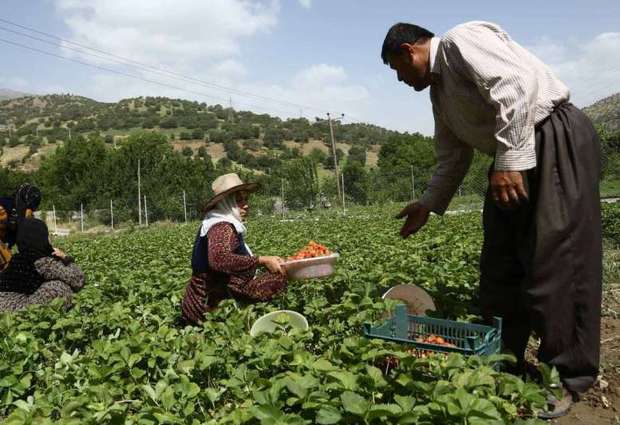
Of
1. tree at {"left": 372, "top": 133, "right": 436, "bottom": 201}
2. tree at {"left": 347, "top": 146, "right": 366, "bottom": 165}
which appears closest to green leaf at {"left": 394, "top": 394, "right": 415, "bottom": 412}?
tree at {"left": 372, "top": 133, "right": 436, "bottom": 201}

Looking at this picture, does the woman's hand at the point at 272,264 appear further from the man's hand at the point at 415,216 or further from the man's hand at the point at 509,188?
the man's hand at the point at 509,188

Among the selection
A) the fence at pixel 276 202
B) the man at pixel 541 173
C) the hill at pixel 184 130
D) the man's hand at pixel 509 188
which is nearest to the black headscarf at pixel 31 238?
the man at pixel 541 173

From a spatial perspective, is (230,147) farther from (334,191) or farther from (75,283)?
(75,283)

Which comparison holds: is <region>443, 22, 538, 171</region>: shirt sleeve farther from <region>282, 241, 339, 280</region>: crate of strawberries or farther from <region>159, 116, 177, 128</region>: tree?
<region>159, 116, 177, 128</region>: tree

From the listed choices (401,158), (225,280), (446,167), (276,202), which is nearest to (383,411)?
(446,167)

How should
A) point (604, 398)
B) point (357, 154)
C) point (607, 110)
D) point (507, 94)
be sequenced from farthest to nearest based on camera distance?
point (357, 154) < point (607, 110) < point (604, 398) < point (507, 94)

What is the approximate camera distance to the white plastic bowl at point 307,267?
3.56 metres

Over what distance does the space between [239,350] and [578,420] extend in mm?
1472

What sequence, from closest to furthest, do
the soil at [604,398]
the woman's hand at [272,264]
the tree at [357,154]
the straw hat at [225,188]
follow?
1. the soil at [604,398]
2. the woman's hand at [272,264]
3. the straw hat at [225,188]
4. the tree at [357,154]

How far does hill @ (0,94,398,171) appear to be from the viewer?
62250 mm

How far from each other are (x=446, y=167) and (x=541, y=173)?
31.0 inches

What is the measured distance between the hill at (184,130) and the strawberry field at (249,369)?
5368cm

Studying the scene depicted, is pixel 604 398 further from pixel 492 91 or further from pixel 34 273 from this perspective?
pixel 34 273

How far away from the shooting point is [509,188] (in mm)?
2361
